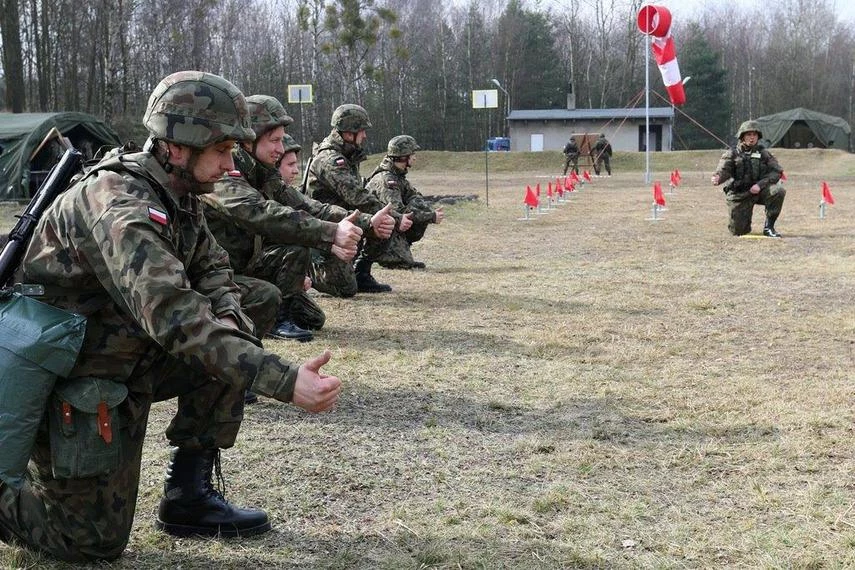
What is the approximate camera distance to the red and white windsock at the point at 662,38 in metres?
29.2

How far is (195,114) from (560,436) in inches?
105

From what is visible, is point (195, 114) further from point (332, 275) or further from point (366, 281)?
point (366, 281)

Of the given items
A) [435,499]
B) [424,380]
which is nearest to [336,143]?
[424,380]

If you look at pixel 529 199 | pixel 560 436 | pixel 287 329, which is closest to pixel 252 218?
pixel 287 329

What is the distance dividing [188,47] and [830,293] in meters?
48.6

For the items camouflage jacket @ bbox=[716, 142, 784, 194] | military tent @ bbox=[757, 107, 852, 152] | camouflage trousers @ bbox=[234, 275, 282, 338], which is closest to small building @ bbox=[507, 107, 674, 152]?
military tent @ bbox=[757, 107, 852, 152]

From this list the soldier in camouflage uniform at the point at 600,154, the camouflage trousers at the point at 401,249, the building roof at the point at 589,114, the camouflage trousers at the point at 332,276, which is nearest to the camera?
the camouflage trousers at the point at 332,276

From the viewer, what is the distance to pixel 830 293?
31.8ft

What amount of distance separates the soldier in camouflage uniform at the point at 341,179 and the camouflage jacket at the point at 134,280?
228 inches

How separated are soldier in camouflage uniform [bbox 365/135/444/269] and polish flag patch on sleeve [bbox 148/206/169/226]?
7697mm

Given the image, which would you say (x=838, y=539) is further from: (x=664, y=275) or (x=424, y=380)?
(x=664, y=275)

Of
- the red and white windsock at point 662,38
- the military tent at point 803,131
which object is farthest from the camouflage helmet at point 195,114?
the military tent at point 803,131

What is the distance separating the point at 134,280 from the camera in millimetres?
2877

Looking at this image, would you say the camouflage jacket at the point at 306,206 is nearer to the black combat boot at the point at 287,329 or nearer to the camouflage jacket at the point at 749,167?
the black combat boot at the point at 287,329
